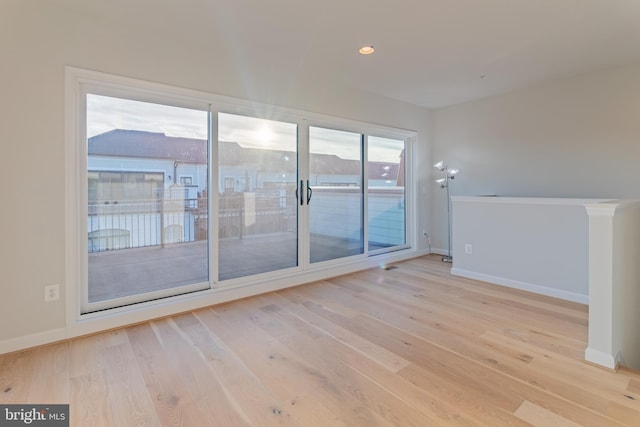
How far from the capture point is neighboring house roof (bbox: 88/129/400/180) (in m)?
2.71

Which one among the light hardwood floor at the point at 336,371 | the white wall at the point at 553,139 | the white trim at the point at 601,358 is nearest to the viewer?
the light hardwood floor at the point at 336,371

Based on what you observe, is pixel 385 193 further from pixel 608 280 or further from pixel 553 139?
pixel 608 280

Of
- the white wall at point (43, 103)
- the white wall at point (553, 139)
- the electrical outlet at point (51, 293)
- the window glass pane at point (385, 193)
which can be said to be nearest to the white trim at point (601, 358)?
the white wall at point (553, 139)

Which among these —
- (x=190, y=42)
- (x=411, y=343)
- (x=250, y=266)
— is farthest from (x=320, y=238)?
(x=190, y=42)

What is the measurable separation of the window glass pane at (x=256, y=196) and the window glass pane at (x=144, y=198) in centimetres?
21

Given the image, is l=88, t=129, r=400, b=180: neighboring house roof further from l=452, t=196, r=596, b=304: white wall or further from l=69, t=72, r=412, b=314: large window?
l=452, t=196, r=596, b=304: white wall

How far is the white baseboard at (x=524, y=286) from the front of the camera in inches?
129

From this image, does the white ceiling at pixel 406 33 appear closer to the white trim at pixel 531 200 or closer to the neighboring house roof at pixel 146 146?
the neighboring house roof at pixel 146 146

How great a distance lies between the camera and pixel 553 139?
4.15 metres

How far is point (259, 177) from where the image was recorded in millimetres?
3578

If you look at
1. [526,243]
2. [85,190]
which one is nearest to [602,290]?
[526,243]

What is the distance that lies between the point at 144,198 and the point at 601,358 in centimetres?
370

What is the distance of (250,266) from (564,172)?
4.08m

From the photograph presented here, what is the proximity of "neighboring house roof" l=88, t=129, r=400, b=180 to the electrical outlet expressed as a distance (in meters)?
1.07
